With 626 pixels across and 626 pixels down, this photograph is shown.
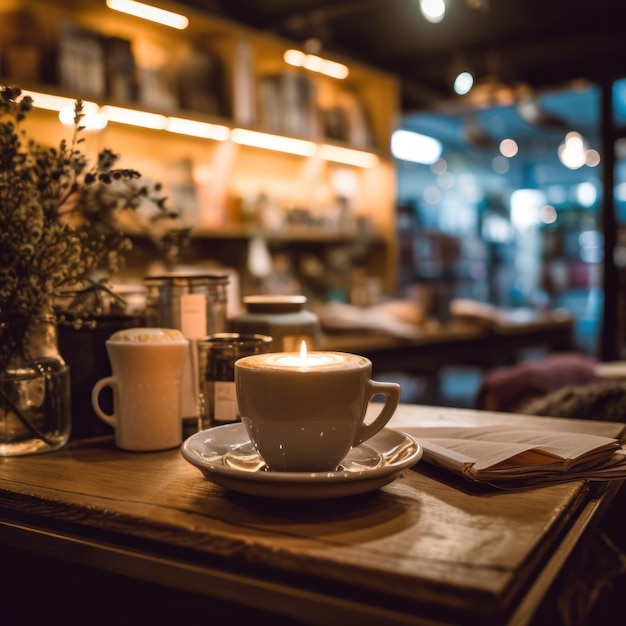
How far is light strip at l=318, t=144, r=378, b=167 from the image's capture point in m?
4.83

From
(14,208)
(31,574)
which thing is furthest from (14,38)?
(31,574)

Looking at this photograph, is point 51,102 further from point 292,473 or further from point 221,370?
point 292,473

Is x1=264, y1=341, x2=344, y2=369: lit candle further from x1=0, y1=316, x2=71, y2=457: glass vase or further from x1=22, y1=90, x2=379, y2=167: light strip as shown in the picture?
x1=22, y1=90, x2=379, y2=167: light strip

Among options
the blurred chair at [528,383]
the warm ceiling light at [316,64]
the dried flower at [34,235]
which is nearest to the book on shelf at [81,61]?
the warm ceiling light at [316,64]

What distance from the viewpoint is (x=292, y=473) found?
2.48 ft

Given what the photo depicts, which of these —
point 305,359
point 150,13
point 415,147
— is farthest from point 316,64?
Answer: point 415,147

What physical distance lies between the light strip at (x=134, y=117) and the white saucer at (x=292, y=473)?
280cm

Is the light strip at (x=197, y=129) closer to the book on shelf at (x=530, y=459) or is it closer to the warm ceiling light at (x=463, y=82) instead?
the warm ceiling light at (x=463, y=82)

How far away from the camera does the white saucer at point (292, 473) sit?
0.74m

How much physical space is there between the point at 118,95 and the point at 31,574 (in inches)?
116

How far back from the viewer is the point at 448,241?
34.1ft

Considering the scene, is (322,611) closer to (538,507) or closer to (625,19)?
(538,507)

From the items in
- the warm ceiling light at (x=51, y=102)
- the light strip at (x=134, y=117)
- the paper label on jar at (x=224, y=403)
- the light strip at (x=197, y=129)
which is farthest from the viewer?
the light strip at (x=197, y=129)

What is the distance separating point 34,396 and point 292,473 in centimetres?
47
